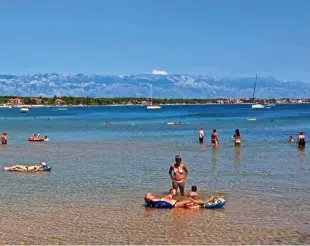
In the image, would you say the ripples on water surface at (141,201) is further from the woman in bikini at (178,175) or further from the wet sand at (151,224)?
the woman in bikini at (178,175)

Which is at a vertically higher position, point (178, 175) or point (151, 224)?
point (178, 175)

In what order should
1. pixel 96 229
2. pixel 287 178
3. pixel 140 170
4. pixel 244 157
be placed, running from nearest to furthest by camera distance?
1. pixel 96 229
2. pixel 287 178
3. pixel 140 170
4. pixel 244 157

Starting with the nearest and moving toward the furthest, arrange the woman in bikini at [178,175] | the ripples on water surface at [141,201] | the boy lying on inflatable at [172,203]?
the ripples on water surface at [141,201] → the boy lying on inflatable at [172,203] → the woman in bikini at [178,175]

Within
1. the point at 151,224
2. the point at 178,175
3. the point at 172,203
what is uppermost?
the point at 178,175

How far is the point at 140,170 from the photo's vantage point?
97.0ft

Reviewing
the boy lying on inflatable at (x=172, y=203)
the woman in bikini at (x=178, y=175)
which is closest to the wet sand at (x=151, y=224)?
the boy lying on inflatable at (x=172, y=203)

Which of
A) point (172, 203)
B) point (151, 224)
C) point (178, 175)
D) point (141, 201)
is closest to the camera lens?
point (151, 224)

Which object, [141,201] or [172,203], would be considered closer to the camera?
[172,203]

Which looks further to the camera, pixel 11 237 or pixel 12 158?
pixel 12 158

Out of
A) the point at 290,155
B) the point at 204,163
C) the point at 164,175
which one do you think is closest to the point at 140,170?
the point at 164,175

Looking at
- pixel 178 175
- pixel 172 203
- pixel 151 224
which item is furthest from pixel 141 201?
pixel 151 224

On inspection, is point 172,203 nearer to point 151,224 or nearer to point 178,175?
point 178,175

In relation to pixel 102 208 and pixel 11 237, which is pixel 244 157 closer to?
pixel 102 208

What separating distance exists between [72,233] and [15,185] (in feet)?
29.9
